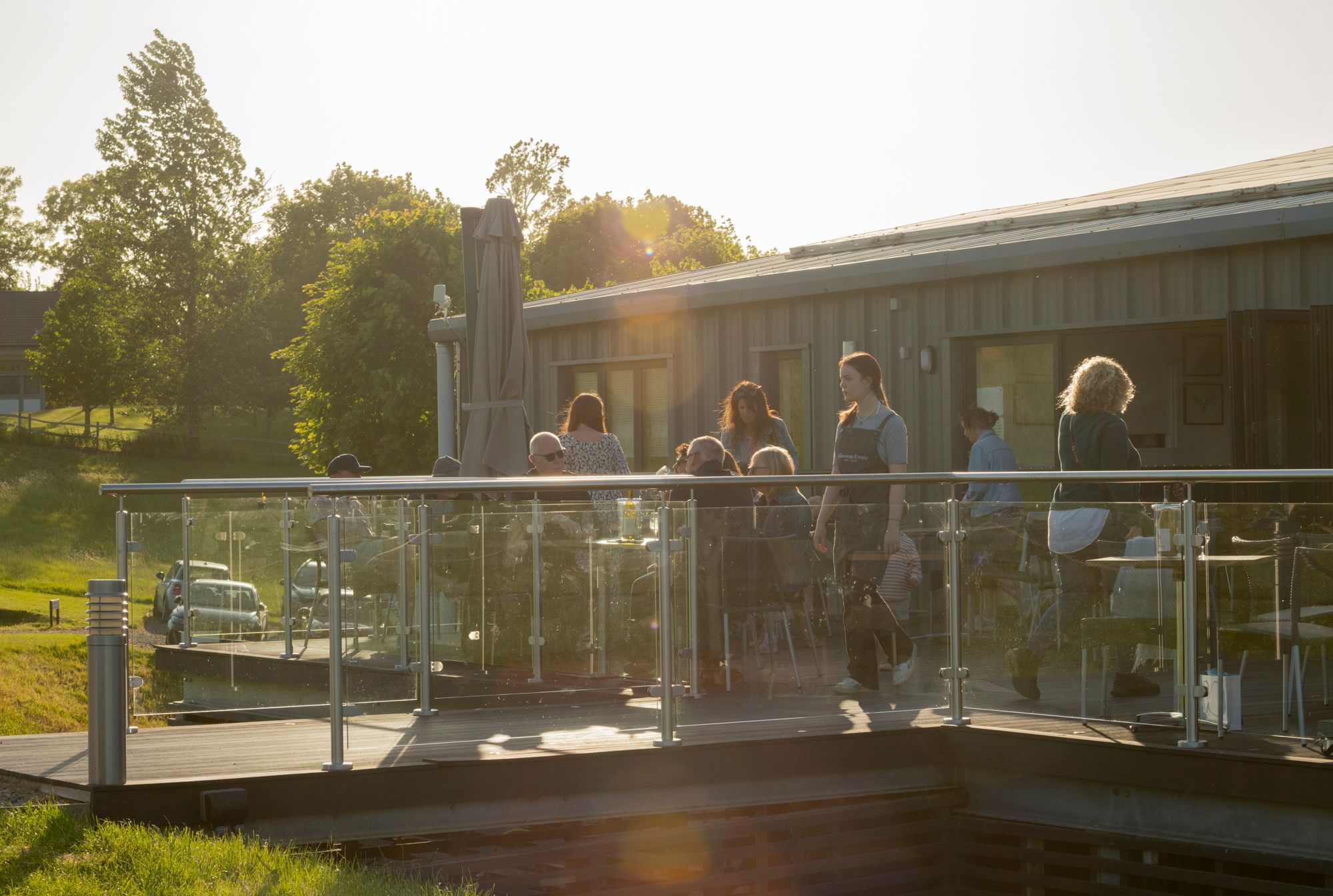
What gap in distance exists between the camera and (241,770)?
6.27 m

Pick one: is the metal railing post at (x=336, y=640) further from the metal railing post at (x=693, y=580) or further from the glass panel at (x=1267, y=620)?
the glass panel at (x=1267, y=620)

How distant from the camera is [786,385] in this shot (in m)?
15.1

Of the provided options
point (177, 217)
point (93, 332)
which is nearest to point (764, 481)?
point (177, 217)

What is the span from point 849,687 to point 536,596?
1623 millimetres

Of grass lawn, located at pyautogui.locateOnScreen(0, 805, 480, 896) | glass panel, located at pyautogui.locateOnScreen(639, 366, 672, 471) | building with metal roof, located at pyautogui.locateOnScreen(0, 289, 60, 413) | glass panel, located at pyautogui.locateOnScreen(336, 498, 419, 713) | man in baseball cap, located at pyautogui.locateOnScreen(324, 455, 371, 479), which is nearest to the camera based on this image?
grass lawn, located at pyautogui.locateOnScreen(0, 805, 480, 896)

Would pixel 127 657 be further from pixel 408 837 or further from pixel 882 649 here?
pixel 882 649

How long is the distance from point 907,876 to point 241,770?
10.6ft

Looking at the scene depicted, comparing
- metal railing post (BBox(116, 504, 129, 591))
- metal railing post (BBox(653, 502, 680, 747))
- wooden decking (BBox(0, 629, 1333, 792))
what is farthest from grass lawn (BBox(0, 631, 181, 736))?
metal railing post (BBox(653, 502, 680, 747))

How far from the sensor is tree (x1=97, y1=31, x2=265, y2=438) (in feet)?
172

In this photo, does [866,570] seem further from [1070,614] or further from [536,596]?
[536,596]

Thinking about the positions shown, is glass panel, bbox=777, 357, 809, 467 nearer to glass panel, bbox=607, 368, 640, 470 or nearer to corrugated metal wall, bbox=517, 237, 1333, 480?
corrugated metal wall, bbox=517, 237, 1333, 480

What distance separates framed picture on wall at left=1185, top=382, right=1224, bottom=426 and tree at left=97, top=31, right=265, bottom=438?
149 ft

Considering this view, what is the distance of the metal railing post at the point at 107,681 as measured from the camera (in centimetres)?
610

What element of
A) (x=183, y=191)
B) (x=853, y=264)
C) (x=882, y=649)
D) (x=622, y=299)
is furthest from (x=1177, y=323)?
(x=183, y=191)
